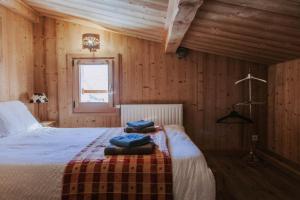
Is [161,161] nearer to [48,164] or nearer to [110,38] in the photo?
[48,164]

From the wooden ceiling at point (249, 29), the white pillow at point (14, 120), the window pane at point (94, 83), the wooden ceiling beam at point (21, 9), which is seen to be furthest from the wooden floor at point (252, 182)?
the wooden ceiling beam at point (21, 9)

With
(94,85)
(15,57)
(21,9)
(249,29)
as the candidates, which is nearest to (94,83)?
(94,85)

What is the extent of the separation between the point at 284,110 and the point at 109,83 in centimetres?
286

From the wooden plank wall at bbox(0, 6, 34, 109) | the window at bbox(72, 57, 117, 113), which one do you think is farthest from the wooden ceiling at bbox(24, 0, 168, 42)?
the window at bbox(72, 57, 117, 113)

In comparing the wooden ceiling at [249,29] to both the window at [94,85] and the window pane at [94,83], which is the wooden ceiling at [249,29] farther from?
the window pane at [94,83]

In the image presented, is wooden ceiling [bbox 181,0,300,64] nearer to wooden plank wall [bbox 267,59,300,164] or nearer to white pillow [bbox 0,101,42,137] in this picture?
wooden plank wall [bbox 267,59,300,164]

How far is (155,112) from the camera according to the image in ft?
15.6

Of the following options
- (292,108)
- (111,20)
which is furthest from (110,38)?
(292,108)

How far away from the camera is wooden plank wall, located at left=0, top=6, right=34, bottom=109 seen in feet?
13.3

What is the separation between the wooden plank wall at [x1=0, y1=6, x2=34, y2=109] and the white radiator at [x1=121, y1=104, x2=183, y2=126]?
1680 mm

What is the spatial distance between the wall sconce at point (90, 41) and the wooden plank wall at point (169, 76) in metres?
0.19

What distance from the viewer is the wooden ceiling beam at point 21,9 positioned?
3.96m

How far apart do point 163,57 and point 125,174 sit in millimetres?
3185

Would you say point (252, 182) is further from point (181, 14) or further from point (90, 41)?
point (90, 41)
